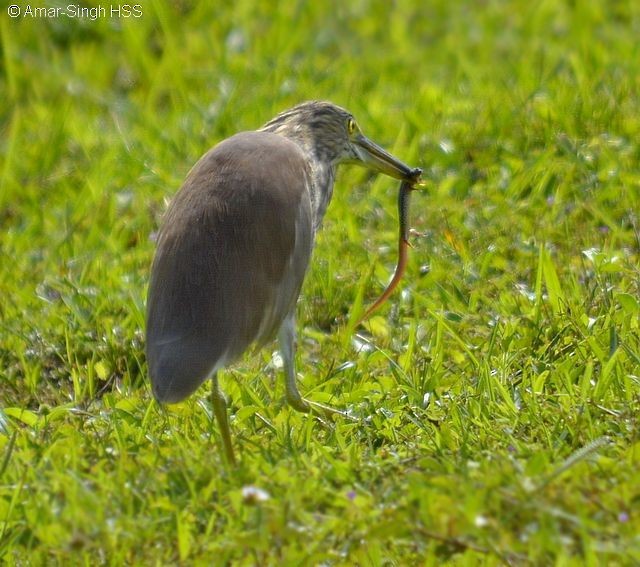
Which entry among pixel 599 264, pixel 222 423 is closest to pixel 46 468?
pixel 222 423

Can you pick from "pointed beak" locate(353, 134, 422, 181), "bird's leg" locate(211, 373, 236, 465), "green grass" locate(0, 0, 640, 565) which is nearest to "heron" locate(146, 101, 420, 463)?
"bird's leg" locate(211, 373, 236, 465)

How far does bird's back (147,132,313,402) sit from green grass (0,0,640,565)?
1.03ft

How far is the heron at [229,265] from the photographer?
169 inches

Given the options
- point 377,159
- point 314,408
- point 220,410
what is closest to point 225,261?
point 220,410

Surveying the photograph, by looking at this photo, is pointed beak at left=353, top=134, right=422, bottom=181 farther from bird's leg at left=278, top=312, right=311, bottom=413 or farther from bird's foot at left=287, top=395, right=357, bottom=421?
bird's foot at left=287, top=395, right=357, bottom=421

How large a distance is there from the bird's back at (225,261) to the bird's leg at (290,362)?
102 millimetres

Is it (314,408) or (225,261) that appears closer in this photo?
(225,261)

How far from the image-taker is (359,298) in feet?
18.3

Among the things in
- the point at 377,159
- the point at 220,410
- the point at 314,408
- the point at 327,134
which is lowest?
the point at 314,408

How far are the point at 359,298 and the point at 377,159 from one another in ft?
1.93

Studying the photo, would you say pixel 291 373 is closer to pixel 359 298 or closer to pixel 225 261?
pixel 225 261

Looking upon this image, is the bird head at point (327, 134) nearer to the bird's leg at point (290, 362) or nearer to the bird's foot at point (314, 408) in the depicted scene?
the bird's leg at point (290, 362)

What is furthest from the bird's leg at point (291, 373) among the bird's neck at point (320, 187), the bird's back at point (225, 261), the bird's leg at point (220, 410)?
the bird's neck at point (320, 187)

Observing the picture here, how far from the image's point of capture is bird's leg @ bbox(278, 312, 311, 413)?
4.79 m
